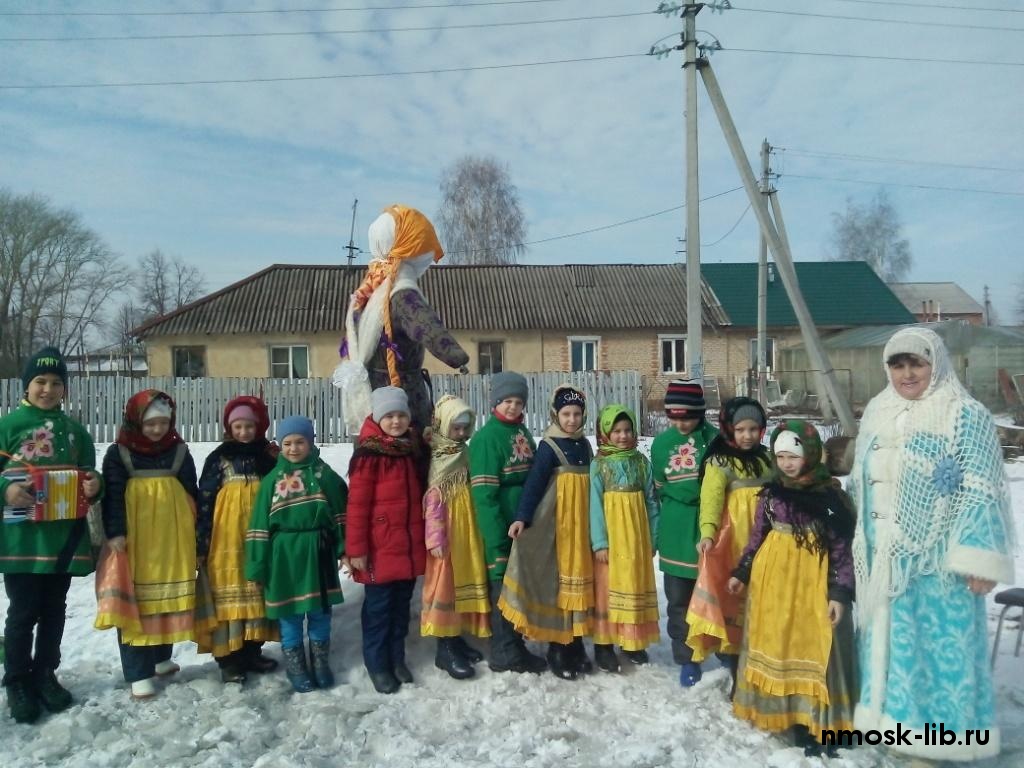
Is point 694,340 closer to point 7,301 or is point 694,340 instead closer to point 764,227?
point 764,227

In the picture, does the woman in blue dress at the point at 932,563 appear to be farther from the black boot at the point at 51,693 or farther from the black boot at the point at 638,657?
the black boot at the point at 51,693

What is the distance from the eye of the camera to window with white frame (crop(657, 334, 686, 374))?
20641 mm

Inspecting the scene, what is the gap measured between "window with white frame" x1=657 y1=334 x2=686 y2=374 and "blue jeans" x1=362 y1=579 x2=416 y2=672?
1789 cm

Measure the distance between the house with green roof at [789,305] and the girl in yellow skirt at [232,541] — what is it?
19.2m

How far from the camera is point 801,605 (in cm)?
289

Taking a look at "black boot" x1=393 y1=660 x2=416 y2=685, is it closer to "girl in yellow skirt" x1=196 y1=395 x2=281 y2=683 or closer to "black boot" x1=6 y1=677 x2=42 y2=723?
"girl in yellow skirt" x1=196 y1=395 x2=281 y2=683

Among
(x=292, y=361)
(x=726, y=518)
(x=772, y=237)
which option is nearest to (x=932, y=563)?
(x=726, y=518)

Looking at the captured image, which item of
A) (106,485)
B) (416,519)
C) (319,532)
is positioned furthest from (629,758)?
(106,485)

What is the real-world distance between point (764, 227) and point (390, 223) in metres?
8.21

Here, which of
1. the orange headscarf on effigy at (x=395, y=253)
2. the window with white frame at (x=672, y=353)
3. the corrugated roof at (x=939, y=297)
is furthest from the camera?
the corrugated roof at (x=939, y=297)

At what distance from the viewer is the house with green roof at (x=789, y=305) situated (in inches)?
850

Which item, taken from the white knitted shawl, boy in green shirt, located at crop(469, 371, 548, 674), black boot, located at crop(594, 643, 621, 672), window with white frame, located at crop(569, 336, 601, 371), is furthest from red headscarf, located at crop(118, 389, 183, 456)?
window with white frame, located at crop(569, 336, 601, 371)

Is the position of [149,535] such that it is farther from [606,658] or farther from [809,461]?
[809,461]

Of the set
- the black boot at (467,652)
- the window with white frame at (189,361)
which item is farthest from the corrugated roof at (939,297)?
the black boot at (467,652)
